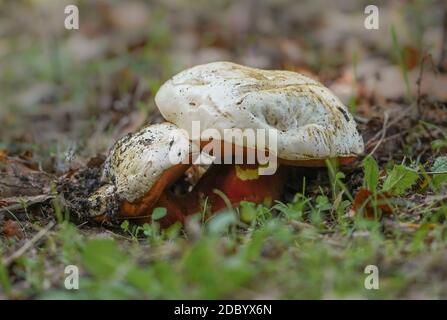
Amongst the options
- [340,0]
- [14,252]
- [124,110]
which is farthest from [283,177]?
[340,0]

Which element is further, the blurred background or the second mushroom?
the blurred background

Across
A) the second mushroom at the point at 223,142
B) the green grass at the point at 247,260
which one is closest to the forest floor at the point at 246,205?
the green grass at the point at 247,260

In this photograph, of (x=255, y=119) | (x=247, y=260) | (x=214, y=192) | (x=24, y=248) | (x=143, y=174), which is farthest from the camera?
(x=214, y=192)

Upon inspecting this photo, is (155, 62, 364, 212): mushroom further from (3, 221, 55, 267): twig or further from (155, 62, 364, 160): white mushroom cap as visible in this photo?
(3, 221, 55, 267): twig

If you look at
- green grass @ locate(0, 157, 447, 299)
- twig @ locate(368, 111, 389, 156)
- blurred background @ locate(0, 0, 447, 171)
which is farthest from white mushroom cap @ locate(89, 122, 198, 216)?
twig @ locate(368, 111, 389, 156)

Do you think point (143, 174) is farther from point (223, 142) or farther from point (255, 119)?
point (255, 119)

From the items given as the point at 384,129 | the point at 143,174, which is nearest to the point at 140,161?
the point at 143,174

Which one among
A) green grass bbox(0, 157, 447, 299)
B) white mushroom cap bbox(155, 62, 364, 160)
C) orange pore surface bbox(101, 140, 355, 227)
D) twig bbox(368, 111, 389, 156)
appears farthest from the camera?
twig bbox(368, 111, 389, 156)

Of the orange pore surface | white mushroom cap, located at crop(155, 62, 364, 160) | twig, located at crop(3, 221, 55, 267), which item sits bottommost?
twig, located at crop(3, 221, 55, 267)
